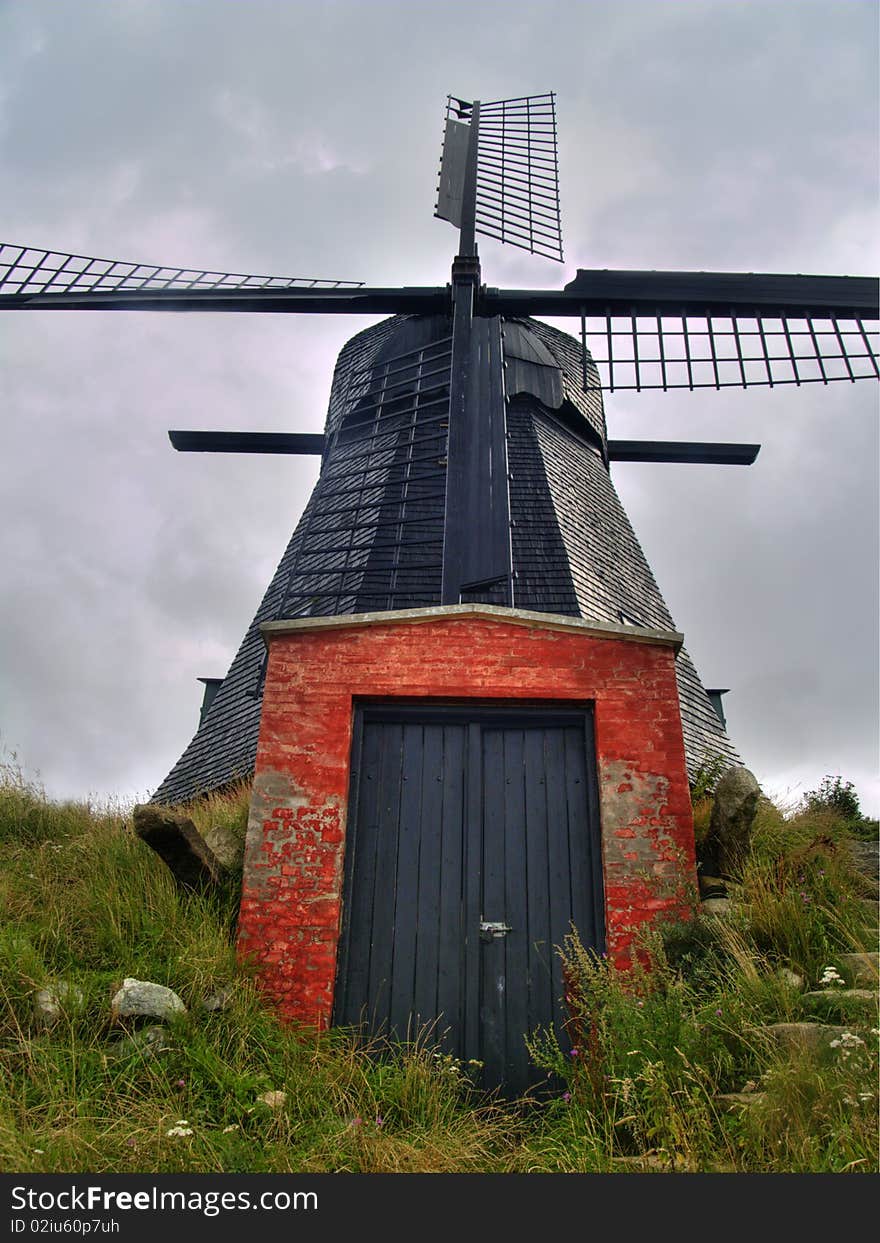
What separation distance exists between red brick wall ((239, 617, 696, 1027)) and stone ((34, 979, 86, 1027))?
970 mm

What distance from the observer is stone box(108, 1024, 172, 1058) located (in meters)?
4.38

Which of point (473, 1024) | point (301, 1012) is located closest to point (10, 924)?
point (301, 1012)

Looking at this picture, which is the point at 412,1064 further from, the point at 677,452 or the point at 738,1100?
the point at 677,452

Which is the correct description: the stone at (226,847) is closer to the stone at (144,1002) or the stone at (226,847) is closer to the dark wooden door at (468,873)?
the dark wooden door at (468,873)

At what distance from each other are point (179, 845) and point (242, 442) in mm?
11382

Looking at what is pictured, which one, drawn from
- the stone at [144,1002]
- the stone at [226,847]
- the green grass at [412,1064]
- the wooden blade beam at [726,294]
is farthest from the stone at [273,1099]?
the wooden blade beam at [726,294]

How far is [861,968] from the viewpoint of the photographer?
14.9 feet

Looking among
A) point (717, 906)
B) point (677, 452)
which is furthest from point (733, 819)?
point (677, 452)

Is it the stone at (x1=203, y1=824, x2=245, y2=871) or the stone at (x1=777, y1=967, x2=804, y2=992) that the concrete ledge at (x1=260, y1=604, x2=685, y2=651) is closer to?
the stone at (x1=203, y1=824, x2=245, y2=871)

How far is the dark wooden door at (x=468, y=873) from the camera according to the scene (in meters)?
5.29

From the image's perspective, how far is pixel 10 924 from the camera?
5.23 m

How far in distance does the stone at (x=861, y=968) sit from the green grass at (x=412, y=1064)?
0.38 feet

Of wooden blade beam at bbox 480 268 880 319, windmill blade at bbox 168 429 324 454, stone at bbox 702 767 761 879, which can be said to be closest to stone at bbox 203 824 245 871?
stone at bbox 702 767 761 879

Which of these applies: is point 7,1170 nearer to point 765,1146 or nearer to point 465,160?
point 765,1146
